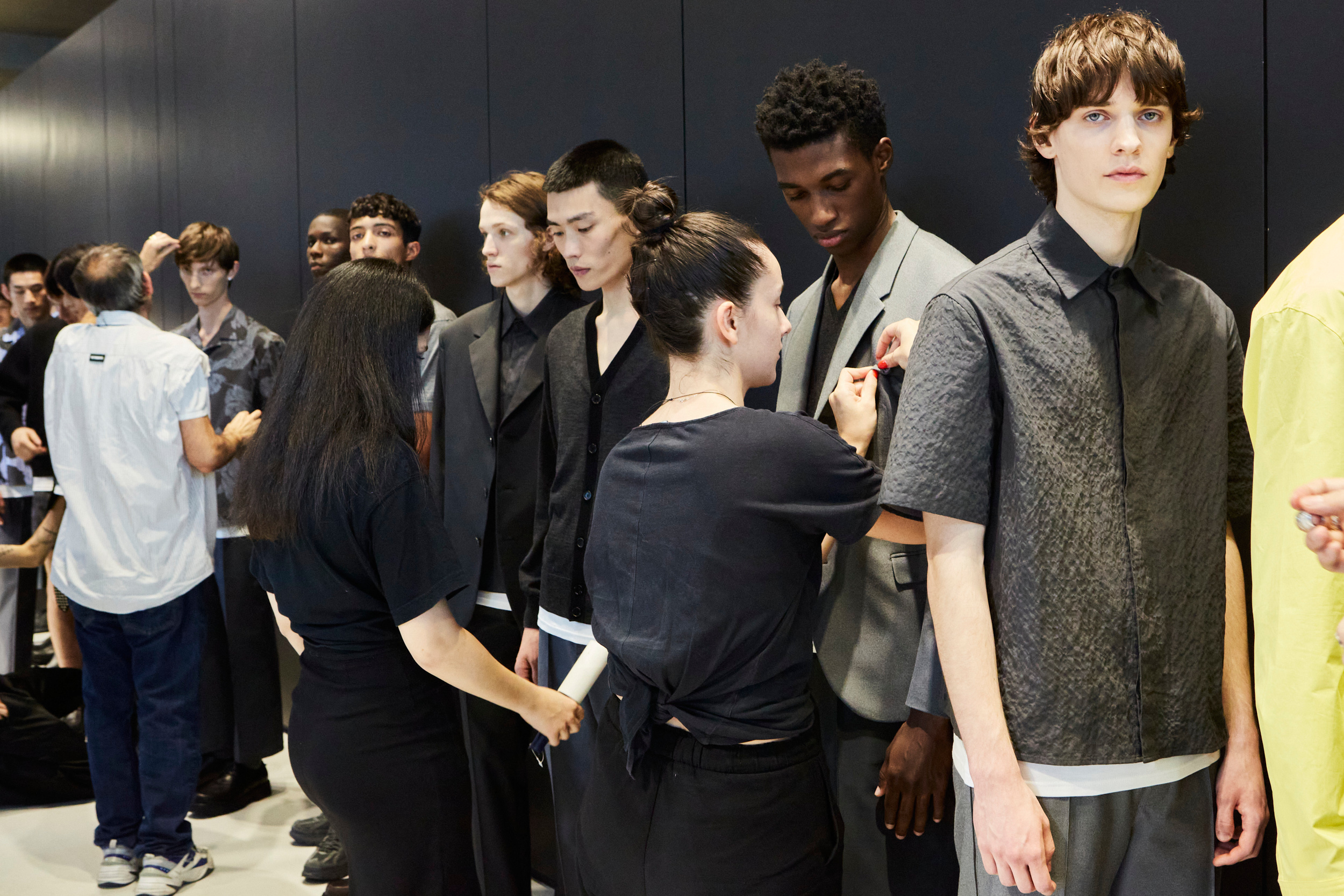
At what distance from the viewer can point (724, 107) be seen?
275 centimetres

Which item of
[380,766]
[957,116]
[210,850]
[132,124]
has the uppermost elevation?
[132,124]

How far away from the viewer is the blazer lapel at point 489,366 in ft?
8.97

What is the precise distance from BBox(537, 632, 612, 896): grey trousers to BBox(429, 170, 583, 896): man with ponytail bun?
0.22 meters

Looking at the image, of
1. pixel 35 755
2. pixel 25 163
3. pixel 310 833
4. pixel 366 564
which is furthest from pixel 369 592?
pixel 25 163

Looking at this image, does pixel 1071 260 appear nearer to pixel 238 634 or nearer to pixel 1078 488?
pixel 1078 488

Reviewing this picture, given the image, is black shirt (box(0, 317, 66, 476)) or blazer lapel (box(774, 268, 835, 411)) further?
black shirt (box(0, 317, 66, 476))

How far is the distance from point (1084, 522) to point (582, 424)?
1192 mm

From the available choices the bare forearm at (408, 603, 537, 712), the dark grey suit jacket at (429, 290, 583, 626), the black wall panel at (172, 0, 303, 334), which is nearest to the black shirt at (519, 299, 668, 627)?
the dark grey suit jacket at (429, 290, 583, 626)

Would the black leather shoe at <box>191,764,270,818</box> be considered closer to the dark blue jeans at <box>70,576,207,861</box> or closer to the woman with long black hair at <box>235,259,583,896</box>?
the dark blue jeans at <box>70,576,207,861</box>

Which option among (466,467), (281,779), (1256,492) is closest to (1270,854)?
(1256,492)

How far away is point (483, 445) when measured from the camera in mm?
2740

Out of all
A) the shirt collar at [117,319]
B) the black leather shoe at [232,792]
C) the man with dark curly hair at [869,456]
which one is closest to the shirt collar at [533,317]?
the man with dark curly hair at [869,456]

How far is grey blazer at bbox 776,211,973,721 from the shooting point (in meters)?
1.82

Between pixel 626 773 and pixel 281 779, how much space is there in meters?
2.99
